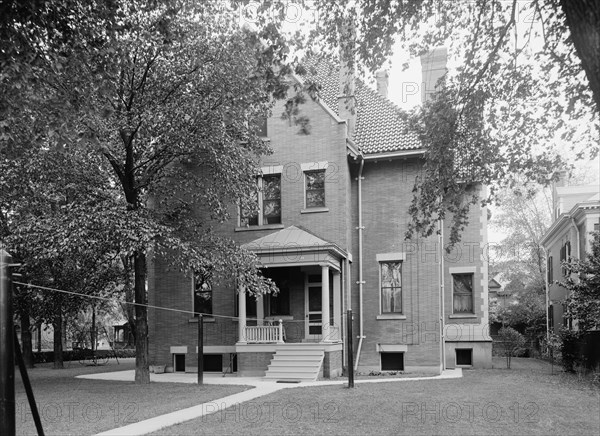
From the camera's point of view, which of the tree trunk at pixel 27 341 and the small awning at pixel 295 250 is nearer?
the small awning at pixel 295 250

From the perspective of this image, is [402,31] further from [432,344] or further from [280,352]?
[432,344]

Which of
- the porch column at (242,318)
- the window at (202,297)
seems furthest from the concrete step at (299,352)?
the window at (202,297)

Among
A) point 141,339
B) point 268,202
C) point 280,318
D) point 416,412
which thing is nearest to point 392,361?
point 280,318

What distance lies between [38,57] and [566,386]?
15279 millimetres

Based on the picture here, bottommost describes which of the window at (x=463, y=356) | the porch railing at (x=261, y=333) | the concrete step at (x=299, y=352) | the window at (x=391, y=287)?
the window at (x=463, y=356)

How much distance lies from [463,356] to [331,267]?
827cm

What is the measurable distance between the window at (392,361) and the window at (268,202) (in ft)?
21.5

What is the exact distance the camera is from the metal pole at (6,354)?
522 centimetres

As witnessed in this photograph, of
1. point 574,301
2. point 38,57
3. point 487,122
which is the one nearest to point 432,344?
point 574,301

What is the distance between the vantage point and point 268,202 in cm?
2153

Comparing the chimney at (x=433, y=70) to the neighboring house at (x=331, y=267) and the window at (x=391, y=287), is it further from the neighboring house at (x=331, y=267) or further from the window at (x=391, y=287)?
the window at (x=391, y=287)

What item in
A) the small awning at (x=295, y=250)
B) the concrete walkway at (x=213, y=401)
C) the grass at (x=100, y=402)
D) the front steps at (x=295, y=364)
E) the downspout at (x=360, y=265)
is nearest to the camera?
the concrete walkway at (x=213, y=401)

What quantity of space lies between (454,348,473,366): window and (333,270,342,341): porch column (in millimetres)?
6263

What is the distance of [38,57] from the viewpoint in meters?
9.43
